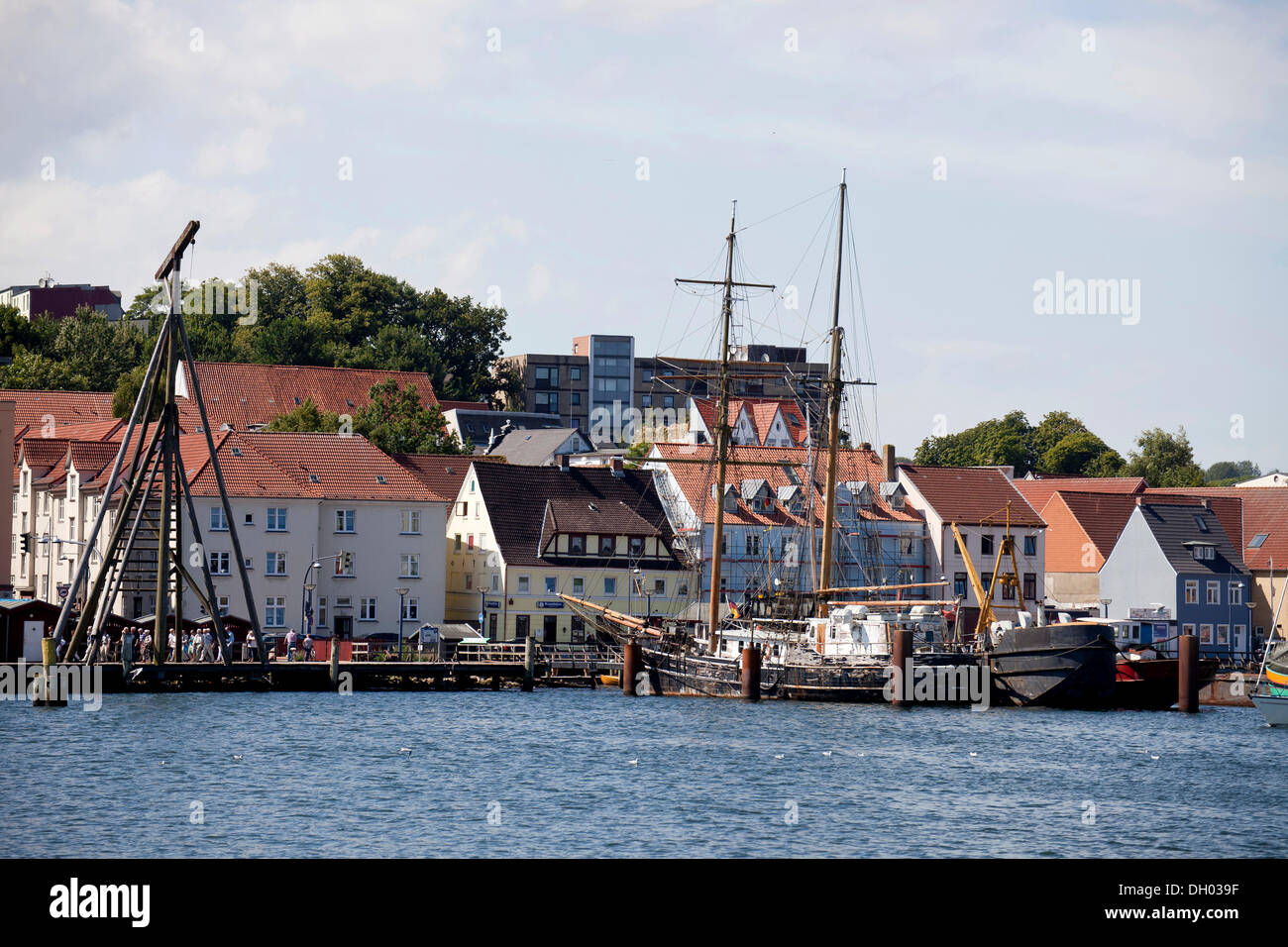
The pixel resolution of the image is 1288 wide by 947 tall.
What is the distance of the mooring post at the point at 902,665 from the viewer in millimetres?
65062

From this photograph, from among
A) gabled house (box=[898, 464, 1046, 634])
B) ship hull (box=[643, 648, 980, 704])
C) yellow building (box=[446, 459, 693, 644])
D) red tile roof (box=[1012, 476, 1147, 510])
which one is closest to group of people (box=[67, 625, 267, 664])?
ship hull (box=[643, 648, 980, 704])

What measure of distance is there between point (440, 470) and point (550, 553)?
13489mm

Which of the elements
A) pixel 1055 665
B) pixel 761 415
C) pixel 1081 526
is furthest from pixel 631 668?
pixel 761 415

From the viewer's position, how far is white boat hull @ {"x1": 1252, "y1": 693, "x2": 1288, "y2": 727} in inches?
2480

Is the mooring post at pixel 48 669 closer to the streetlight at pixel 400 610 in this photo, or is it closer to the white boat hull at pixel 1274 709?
the streetlight at pixel 400 610

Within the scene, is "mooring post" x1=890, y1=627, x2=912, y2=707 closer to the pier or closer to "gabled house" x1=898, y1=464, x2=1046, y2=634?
the pier

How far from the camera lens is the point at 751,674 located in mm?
68062

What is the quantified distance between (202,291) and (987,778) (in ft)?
412

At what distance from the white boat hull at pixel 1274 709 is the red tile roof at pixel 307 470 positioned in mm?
42861

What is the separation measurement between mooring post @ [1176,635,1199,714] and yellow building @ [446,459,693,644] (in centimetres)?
3070

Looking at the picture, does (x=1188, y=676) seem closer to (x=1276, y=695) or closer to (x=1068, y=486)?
(x=1276, y=695)

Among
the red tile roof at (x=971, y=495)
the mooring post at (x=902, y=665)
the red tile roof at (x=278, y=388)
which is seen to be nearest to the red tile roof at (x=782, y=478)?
the red tile roof at (x=971, y=495)

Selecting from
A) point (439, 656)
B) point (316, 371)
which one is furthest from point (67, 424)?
point (439, 656)
